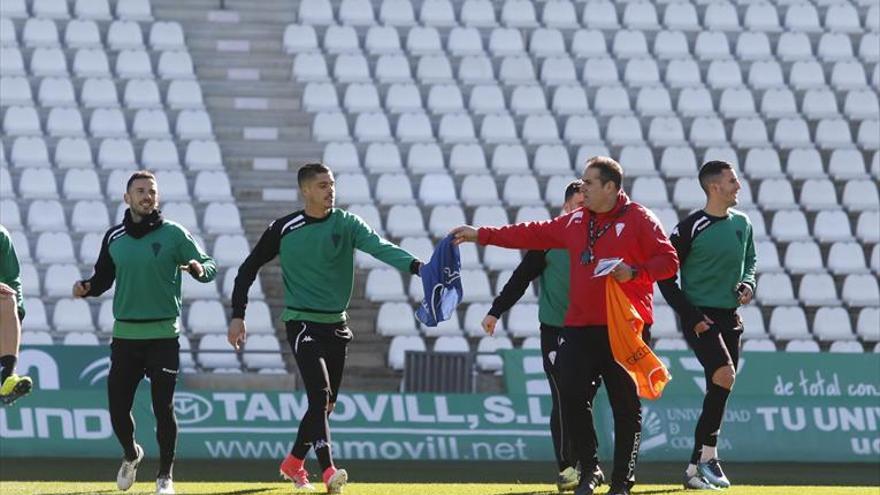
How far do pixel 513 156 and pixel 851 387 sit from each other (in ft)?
18.9

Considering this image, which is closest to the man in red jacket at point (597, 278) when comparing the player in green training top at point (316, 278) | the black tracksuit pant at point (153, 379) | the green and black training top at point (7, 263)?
the player in green training top at point (316, 278)

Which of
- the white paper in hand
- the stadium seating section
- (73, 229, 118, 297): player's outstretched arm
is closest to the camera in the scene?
the white paper in hand

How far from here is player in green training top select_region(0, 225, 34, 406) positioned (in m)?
9.12

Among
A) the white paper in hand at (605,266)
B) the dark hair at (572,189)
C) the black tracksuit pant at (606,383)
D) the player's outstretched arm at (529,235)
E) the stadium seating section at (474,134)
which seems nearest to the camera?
the white paper in hand at (605,266)

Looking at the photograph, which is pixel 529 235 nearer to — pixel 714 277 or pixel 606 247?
pixel 606 247

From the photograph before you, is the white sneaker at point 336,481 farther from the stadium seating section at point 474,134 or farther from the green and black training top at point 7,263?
the stadium seating section at point 474,134

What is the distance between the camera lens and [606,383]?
8438mm

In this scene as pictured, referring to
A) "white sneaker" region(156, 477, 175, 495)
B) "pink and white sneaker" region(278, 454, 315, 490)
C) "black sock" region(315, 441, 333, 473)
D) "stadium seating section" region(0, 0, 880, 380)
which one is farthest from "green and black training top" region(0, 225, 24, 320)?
"stadium seating section" region(0, 0, 880, 380)

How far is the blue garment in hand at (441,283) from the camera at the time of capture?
9109 mm

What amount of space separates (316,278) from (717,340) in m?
2.53

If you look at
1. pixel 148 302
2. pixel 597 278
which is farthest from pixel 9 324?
pixel 597 278

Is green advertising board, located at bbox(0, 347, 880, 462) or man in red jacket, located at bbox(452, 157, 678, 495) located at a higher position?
man in red jacket, located at bbox(452, 157, 678, 495)

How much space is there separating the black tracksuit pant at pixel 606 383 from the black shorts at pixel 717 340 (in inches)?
44.6

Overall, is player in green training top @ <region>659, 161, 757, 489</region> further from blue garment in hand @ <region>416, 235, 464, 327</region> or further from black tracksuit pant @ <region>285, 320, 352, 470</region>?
black tracksuit pant @ <region>285, 320, 352, 470</region>
